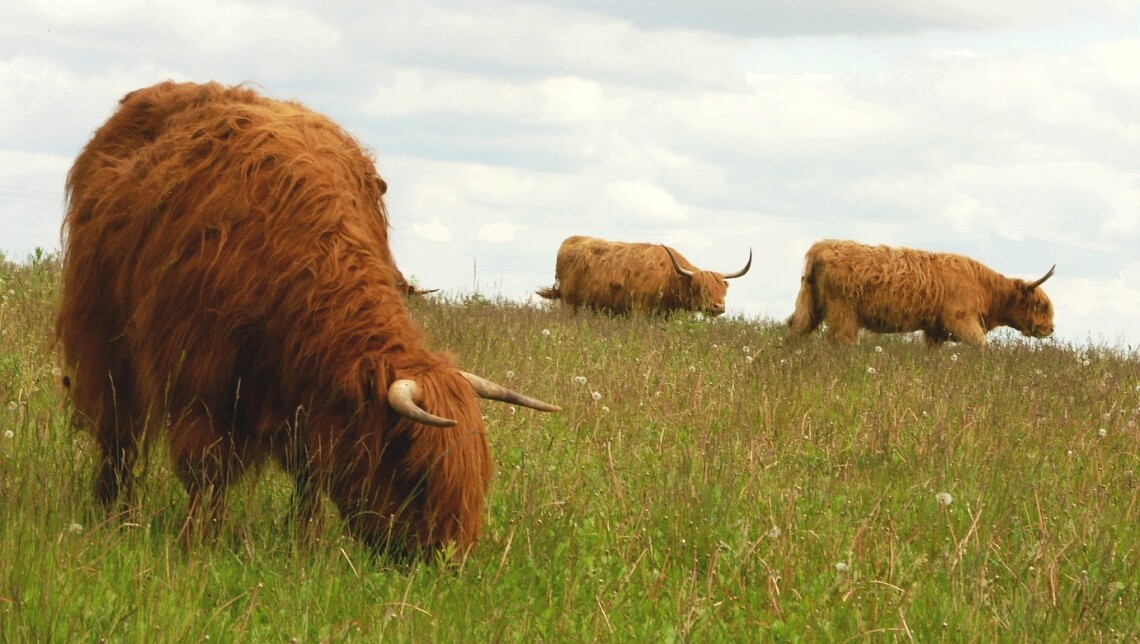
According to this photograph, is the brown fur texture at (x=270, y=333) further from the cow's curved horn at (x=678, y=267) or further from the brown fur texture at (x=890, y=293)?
the cow's curved horn at (x=678, y=267)

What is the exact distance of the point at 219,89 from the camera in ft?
18.3

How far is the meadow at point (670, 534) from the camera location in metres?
3.63

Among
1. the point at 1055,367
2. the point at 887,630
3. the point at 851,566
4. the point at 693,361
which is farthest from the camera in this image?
the point at 1055,367

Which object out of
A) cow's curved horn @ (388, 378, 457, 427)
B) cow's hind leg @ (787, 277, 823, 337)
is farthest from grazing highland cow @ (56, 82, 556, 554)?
cow's hind leg @ (787, 277, 823, 337)

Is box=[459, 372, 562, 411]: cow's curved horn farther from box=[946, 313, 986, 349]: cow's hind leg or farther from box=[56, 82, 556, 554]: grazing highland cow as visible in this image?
box=[946, 313, 986, 349]: cow's hind leg

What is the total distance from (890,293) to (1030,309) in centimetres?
294

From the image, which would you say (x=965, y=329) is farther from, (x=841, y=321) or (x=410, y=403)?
(x=410, y=403)

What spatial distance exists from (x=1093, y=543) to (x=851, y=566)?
3.70ft

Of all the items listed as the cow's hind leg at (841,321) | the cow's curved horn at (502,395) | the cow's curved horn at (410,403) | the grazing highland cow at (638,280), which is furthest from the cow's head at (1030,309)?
the cow's curved horn at (410,403)

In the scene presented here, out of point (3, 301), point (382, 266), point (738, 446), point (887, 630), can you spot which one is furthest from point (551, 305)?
point (887, 630)

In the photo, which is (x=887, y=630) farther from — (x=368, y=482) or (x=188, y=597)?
(x=188, y=597)

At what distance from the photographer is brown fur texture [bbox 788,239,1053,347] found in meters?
13.5

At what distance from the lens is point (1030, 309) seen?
15367 millimetres

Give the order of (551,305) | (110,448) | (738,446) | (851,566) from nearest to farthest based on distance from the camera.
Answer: (851,566)
(110,448)
(738,446)
(551,305)
